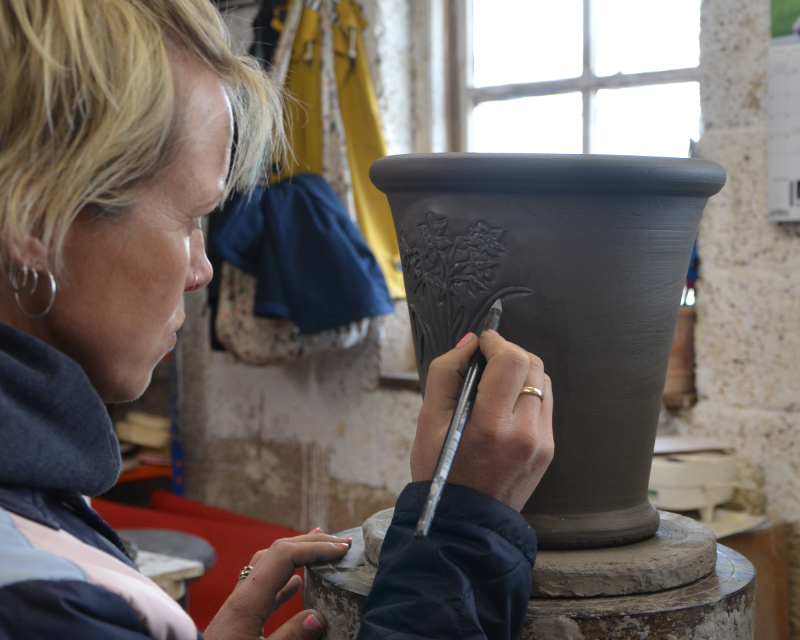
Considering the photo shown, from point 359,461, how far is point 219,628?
167cm

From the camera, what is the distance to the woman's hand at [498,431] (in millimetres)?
758

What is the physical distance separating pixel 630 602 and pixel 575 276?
14.3 inches

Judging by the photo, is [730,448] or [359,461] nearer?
[730,448]

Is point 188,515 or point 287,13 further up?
point 287,13

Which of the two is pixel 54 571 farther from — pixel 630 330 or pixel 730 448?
pixel 730 448

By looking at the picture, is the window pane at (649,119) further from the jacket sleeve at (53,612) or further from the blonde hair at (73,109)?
the jacket sleeve at (53,612)

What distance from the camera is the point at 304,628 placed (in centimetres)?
95

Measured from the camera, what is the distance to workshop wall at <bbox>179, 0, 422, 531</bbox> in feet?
8.04

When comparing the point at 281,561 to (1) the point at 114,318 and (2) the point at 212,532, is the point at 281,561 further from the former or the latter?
(2) the point at 212,532

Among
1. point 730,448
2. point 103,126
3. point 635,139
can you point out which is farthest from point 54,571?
point 635,139

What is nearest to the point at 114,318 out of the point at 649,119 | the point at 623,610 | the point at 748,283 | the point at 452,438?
the point at 452,438

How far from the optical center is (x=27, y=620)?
1.57 feet

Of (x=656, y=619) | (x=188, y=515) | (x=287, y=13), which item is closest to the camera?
(x=656, y=619)

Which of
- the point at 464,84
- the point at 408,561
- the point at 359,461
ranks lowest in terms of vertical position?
the point at 359,461
